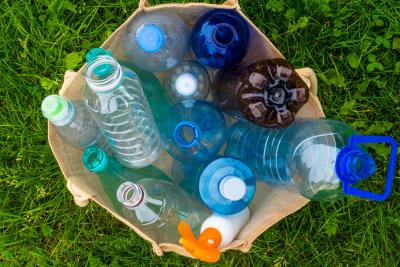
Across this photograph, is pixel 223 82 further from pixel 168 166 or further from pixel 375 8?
pixel 375 8

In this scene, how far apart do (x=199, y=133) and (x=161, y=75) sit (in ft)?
1.17

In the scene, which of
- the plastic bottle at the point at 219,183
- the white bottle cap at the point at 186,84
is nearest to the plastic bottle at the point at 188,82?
the white bottle cap at the point at 186,84

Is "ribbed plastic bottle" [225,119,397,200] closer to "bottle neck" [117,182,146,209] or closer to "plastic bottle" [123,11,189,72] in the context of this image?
"plastic bottle" [123,11,189,72]

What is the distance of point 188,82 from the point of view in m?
1.37

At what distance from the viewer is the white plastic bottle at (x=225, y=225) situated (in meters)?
1.34

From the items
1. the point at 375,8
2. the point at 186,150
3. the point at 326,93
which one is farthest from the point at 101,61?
the point at 375,8

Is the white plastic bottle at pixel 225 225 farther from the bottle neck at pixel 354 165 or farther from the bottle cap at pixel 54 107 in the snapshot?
the bottle cap at pixel 54 107

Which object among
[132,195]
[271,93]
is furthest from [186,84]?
[132,195]

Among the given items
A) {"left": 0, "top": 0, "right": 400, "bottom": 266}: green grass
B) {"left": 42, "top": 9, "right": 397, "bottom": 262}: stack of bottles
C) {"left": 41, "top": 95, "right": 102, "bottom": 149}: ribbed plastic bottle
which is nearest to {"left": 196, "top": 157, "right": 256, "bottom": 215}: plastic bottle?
{"left": 42, "top": 9, "right": 397, "bottom": 262}: stack of bottles

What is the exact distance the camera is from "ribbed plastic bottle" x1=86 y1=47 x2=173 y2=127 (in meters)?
1.47

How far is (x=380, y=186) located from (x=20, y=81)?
1.50 m

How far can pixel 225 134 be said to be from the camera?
4.80 feet

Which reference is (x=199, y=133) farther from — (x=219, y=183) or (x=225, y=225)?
(x=225, y=225)

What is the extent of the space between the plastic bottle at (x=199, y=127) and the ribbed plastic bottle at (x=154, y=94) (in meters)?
0.07
